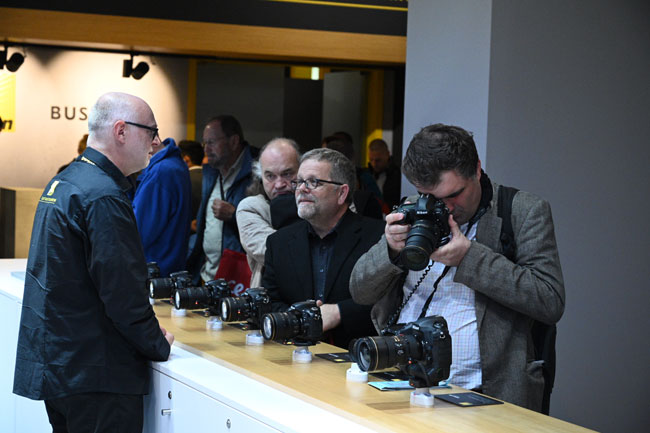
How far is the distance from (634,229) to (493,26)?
126cm

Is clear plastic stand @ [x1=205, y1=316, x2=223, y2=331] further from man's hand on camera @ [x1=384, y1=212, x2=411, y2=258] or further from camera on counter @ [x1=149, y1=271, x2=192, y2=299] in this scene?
man's hand on camera @ [x1=384, y1=212, x2=411, y2=258]

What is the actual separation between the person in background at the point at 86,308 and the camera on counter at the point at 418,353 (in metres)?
0.77

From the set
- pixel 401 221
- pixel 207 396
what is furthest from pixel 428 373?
pixel 207 396

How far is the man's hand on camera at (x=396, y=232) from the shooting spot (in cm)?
239

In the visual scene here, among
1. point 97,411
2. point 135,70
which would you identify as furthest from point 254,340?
point 135,70

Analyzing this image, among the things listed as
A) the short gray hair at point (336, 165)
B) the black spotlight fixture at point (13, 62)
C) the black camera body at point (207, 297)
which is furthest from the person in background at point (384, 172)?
the black camera body at point (207, 297)

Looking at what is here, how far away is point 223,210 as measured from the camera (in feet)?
14.5

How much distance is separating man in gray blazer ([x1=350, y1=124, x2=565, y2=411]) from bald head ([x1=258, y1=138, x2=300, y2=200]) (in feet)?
4.32

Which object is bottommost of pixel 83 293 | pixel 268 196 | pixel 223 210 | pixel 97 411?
pixel 97 411

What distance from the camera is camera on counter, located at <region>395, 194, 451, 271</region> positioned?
2213 mm

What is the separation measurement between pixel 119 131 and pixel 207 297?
29.8 inches

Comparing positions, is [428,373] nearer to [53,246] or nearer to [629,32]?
[53,246]

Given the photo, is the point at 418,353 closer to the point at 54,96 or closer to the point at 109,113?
→ the point at 109,113

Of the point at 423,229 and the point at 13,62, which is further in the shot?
the point at 13,62
